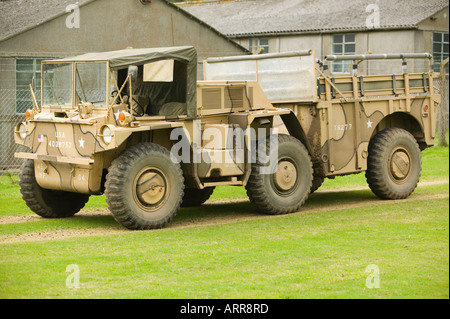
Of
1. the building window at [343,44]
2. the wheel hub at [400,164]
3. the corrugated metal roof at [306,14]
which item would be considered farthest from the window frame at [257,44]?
the wheel hub at [400,164]

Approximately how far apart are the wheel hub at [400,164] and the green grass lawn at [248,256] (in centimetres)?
76

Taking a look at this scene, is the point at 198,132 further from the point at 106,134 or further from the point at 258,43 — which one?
the point at 258,43

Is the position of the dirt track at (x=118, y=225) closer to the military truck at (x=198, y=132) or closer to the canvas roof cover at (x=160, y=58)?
the military truck at (x=198, y=132)

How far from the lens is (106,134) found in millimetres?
11828

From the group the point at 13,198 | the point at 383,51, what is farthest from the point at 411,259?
the point at 383,51

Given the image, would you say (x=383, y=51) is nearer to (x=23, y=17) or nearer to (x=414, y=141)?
(x=23, y=17)

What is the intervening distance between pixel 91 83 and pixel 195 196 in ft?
10.7

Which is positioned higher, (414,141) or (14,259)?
(414,141)

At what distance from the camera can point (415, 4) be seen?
3253 cm

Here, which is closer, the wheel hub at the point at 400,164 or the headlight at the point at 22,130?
the headlight at the point at 22,130

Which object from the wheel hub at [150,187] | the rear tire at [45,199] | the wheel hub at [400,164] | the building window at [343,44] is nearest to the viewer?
the wheel hub at [150,187]

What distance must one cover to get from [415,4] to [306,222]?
70.4 feet

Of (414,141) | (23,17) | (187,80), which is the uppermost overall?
(23,17)

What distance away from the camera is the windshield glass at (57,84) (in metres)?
13.0
